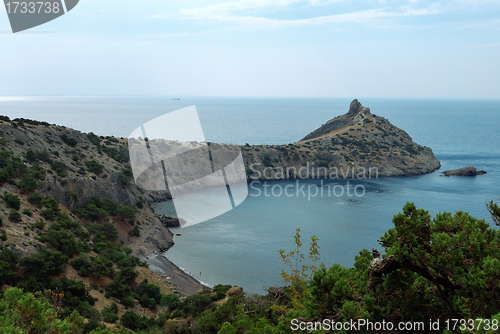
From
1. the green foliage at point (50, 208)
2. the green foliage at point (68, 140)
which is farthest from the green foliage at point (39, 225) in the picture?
the green foliage at point (68, 140)

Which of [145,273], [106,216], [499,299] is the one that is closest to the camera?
[499,299]

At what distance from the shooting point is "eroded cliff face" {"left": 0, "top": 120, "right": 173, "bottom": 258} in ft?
132

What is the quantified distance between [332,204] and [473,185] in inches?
1403

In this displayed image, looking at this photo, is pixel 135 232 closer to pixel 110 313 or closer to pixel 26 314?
pixel 110 313

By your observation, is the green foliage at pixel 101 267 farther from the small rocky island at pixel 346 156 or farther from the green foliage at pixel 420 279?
the small rocky island at pixel 346 156

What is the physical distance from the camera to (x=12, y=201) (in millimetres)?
31797

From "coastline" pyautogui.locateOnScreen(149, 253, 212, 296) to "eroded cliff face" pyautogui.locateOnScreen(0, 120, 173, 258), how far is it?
2165mm

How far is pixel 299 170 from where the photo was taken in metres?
88.9

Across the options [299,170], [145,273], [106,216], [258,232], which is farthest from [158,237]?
[299,170]

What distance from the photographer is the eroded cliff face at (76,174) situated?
4019 centimetres

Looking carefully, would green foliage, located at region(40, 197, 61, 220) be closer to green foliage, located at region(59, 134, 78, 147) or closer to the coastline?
the coastline

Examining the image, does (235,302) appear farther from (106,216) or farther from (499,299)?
(106,216)
